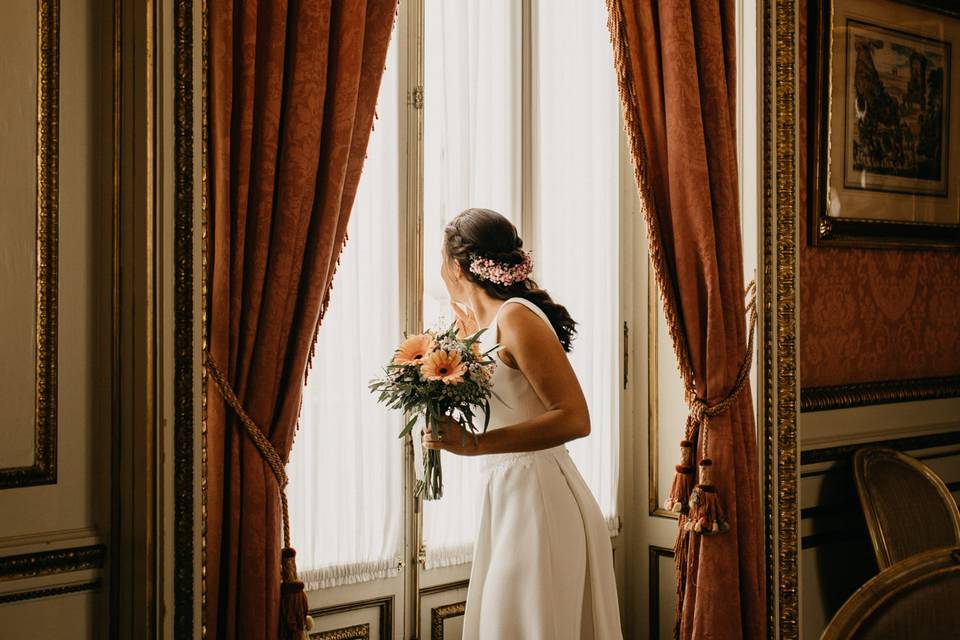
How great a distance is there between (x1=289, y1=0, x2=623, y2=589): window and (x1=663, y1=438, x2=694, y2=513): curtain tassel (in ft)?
1.06

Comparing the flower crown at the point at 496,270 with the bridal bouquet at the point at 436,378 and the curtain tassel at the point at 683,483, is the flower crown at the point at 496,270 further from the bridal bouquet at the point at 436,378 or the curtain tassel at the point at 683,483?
the curtain tassel at the point at 683,483

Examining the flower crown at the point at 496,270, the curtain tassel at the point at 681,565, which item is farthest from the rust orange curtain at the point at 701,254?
the flower crown at the point at 496,270

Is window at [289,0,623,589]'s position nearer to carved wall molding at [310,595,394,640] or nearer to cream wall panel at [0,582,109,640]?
carved wall molding at [310,595,394,640]

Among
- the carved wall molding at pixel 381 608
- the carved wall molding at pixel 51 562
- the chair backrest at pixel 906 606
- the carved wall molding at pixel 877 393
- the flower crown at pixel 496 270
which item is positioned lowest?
the carved wall molding at pixel 381 608

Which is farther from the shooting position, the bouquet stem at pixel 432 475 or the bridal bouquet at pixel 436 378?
the bouquet stem at pixel 432 475

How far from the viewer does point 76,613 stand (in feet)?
6.15

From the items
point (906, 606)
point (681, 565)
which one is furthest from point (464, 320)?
point (906, 606)

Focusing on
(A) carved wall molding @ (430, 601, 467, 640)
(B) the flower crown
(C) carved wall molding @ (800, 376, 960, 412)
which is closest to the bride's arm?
(B) the flower crown

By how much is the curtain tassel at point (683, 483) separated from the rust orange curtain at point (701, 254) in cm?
3

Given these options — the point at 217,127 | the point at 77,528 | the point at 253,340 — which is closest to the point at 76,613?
the point at 77,528

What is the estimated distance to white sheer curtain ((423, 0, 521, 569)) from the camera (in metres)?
2.64

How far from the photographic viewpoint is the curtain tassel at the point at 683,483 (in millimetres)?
2742

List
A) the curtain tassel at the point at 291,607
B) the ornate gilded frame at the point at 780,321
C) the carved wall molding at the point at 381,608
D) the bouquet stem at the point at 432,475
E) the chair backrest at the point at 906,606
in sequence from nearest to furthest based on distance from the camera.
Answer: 1. the chair backrest at the point at 906,606
2. the curtain tassel at the point at 291,607
3. the bouquet stem at the point at 432,475
4. the carved wall molding at the point at 381,608
5. the ornate gilded frame at the point at 780,321

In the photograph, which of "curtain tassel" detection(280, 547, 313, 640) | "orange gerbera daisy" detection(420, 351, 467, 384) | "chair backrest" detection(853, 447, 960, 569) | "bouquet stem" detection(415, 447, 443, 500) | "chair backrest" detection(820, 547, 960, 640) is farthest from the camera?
"chair backrest" detection(853, 447, 960, 569)
